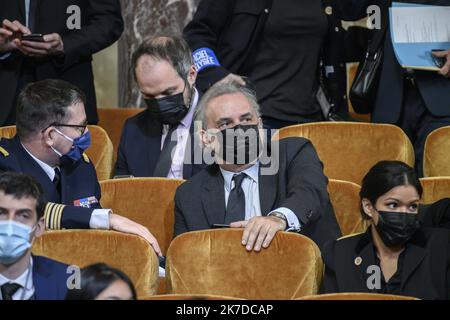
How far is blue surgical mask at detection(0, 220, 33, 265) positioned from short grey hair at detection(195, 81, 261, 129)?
1.09 meters

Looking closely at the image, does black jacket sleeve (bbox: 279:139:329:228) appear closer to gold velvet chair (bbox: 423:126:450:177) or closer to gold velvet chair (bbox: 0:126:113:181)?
gold velvet chair (bbox: 423:126:450:177)

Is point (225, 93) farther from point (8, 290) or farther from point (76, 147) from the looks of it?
point (8, 290)

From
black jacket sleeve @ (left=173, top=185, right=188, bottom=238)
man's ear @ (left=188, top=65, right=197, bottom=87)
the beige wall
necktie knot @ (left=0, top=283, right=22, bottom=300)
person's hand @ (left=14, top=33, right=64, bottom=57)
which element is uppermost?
person's hand @ (left=14, top=33, right=64, bottom=57)

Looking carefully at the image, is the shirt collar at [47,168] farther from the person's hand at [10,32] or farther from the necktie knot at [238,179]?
the person's hand at [10,32]

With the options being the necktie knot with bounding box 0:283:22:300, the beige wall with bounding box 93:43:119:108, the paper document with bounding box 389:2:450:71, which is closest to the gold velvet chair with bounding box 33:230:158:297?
the necktie knot with bounding box 0:283:22:300

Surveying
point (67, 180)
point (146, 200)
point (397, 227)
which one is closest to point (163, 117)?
point (146, 200)

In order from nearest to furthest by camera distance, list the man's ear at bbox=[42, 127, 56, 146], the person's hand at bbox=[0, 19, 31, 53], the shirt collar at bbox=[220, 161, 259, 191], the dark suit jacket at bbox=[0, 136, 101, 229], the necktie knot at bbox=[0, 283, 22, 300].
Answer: the necktie knot at bbox=[0, 283, 22, 300], the dark suit jacket at bbox=[0, 136, 101, 229], the shirt collar at bbox=[220, 161, 259, 191], the man's ear at bbox=[42, 127, 56, 146], the person's hand at bbox=[0, 19, 31, 53]

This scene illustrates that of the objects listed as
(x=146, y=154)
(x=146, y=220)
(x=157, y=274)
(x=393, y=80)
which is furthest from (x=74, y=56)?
(x=157, y=274)

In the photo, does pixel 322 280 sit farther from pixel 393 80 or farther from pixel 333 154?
pixel 393 80

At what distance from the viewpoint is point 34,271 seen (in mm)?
3217

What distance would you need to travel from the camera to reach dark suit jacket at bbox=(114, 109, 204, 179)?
15.1 ft

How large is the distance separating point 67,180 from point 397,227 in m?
1.28

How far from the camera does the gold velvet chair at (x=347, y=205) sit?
4070 mm

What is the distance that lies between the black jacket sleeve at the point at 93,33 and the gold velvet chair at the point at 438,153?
1606 mm
